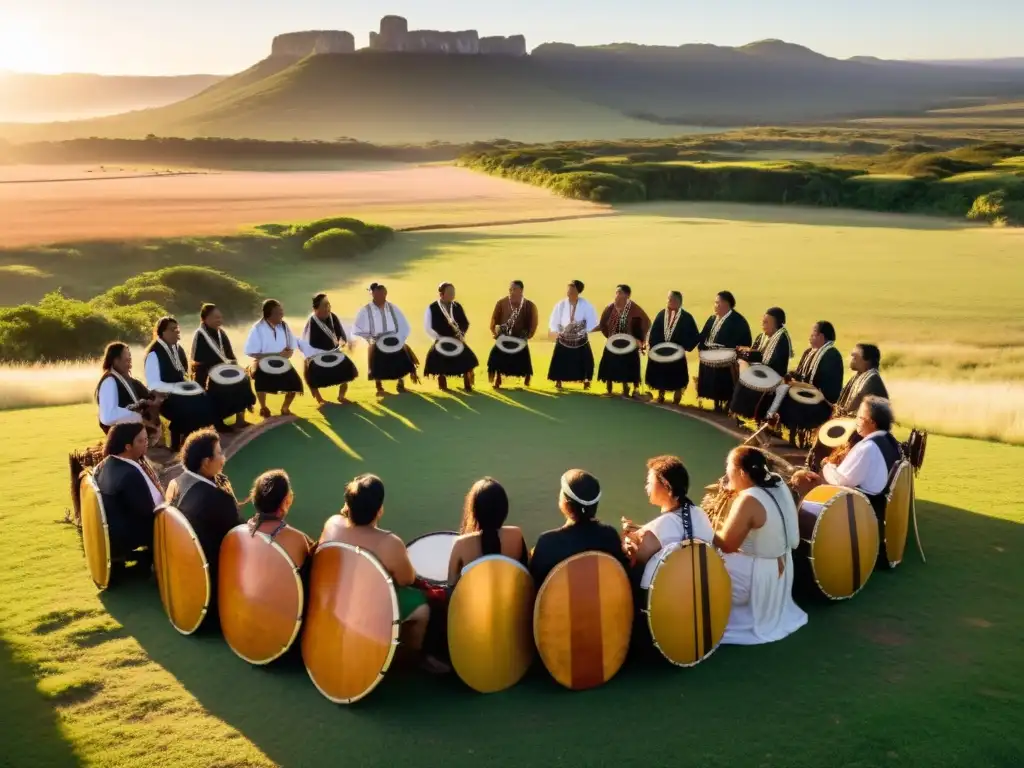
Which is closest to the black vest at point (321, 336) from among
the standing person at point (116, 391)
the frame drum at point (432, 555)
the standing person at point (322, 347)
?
the standing person at point (322, 347)

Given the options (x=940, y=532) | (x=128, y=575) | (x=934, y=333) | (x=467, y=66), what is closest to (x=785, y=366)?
(x=940, y=532)

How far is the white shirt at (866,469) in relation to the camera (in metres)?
5.91

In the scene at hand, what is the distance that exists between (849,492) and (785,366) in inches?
153

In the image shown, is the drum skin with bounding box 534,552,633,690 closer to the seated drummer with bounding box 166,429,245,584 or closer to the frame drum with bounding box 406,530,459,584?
the frame drum with bounding box 406,530,459,584

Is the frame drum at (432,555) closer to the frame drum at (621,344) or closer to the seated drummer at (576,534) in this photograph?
the seated drummer at (576,534)

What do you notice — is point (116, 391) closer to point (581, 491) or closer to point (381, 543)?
point (381, 543)

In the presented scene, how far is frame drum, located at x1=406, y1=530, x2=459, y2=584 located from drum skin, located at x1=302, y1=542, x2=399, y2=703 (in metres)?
0.67

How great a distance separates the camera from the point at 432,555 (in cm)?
530

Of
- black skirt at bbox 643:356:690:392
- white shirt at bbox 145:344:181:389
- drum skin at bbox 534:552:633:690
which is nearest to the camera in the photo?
drum skin at bbox 534:552:633:690

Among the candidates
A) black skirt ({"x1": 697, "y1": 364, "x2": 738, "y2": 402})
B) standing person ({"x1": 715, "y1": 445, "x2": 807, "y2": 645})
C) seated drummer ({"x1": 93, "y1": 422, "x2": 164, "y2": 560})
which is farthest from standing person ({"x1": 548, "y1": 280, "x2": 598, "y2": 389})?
seated drummer ({"x1": 93, "y1": 422, "x2": 164, "y2": 560})

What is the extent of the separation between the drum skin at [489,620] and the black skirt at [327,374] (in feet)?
21.2

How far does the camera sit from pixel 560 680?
15.1ft

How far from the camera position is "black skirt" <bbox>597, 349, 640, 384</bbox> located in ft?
36.0

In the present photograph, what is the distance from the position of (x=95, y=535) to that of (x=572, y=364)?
6780mm
